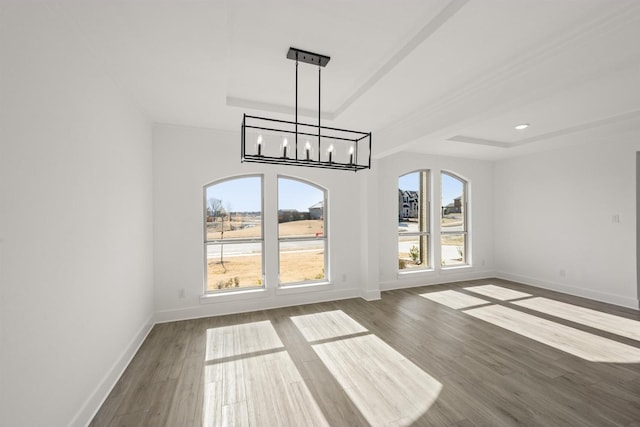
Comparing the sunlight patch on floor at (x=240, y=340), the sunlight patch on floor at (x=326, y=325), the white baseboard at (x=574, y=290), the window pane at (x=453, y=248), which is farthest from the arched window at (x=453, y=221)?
the sunlight patch on floor at (x=240, y=340)

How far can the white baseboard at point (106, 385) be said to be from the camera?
182cm

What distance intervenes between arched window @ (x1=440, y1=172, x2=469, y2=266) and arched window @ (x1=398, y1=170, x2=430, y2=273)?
0.41 metres

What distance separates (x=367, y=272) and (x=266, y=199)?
2106 millimetres

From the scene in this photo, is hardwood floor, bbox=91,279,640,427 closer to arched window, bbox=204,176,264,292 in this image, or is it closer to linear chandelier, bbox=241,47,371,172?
arched window, bbox=204,176,264,292

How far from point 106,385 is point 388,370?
93.8 inches

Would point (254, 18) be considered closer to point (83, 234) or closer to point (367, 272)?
point (83, 234)

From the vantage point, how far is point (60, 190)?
1611mm

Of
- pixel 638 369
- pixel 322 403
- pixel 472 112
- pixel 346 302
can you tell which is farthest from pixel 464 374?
pixel 472 112

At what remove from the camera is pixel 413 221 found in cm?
556

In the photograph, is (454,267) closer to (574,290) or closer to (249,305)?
(574,290)

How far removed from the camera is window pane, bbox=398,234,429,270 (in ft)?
17.9

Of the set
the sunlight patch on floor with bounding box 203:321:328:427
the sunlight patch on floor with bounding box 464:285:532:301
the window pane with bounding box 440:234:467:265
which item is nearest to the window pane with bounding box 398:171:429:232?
the window pane with bounding box 440:234:467:265

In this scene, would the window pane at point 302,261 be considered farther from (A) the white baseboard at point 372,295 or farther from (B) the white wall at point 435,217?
(B) the white wall at point 435,217

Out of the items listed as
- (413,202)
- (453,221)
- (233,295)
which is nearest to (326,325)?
(233,295)
